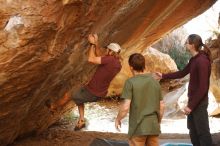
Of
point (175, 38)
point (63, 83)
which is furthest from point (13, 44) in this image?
point (175, 38)

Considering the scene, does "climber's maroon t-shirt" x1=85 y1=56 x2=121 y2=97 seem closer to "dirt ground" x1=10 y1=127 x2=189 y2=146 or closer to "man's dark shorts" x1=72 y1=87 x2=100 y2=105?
"man's dark shorts" x1=72 y1=87 x2=100 y2=105

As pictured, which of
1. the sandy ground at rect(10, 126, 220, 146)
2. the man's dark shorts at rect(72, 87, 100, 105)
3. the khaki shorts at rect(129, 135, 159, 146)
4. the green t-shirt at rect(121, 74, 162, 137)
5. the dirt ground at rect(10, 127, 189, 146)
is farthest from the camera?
the dirt ground at rect(10, 127, 189, 146)

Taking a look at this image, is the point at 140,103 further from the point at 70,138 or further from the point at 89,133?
the point at 89,133

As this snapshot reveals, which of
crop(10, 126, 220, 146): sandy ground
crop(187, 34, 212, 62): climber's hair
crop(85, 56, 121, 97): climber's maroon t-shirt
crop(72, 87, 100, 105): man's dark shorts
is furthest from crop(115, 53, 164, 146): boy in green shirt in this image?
crop(10, 126, 220, 146): sandy ground

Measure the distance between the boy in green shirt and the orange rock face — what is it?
4.19ft

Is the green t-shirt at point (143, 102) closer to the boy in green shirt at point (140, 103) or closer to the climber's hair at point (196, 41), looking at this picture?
the boy in green shirt at point (140, 103)

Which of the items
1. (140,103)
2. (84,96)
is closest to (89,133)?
(84,96)

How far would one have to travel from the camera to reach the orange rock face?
5.70 metres

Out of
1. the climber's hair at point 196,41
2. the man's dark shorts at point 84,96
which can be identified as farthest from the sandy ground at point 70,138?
the climber's hair at point 196,41

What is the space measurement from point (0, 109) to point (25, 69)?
3.63 ft

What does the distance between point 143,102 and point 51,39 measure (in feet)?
5.41

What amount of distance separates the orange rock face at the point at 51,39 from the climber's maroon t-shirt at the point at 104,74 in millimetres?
573

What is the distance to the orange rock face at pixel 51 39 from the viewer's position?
570 cm

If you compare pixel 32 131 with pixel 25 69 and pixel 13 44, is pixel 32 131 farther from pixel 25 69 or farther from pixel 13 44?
pixel 13 44
